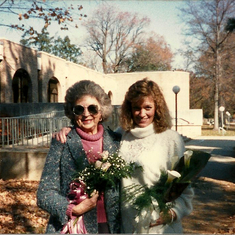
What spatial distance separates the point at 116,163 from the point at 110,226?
0.47 m

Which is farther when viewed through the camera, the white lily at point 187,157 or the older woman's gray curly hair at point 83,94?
the older woman's gray curly hair at point 83,94

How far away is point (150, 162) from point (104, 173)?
0.33 metres

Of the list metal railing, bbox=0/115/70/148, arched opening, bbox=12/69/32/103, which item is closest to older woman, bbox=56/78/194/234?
metal railing, bbox=0/115/70/148

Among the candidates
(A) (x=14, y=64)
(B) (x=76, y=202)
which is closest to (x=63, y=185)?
(B) (x=76, y=202)

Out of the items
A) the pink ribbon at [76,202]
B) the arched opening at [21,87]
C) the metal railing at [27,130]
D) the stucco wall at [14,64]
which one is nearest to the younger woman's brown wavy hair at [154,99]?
the pink ribbon at [76,202]

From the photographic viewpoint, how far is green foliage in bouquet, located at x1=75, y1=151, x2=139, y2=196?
184cm

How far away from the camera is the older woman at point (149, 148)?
6.56 feet

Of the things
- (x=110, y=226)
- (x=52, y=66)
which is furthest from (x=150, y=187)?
(x=52, y=66)

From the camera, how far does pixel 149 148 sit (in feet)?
6.82

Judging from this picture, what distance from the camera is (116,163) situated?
189 cm

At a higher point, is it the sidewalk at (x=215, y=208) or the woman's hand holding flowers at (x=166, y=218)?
the woman's hand holding flowers at (x=166, y=218)

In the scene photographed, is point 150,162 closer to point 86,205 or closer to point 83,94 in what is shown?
point 86,205

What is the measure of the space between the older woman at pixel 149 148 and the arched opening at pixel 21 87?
14.4 metres

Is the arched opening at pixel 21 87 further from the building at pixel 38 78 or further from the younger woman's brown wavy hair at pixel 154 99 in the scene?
the younger woman's brown wavy hair at pixel 154 99
